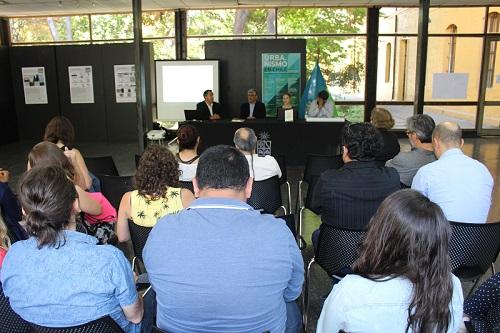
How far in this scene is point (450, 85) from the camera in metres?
10.5

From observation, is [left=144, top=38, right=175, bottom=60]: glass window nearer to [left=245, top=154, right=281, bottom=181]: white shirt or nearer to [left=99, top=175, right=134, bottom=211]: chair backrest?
[left=245, top=154, right=281, bottom=181]: white shirt

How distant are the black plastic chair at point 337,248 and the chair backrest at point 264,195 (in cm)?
101

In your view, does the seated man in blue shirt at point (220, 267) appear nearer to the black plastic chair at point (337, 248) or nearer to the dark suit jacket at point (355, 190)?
the black plastic chair at point (337, 248)

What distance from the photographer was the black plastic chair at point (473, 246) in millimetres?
2391

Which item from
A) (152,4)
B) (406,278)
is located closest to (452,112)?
(152,4)

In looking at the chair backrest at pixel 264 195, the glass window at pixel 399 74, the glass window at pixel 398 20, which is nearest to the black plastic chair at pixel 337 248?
the chair backrest at pixel 264 195

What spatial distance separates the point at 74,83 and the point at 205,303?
10.4 metres

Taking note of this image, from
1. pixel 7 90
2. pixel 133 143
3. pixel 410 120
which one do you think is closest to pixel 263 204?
pixel 410 120

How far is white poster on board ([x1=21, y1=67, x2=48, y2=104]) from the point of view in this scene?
35.4 feet

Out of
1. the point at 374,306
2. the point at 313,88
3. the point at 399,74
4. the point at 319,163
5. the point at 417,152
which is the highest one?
the point at 399,74

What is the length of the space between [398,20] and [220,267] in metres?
10.2

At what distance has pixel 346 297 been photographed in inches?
53.7

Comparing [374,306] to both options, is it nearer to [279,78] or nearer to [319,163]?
[319,163]

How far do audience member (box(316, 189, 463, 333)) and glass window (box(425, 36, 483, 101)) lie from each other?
399 inches
